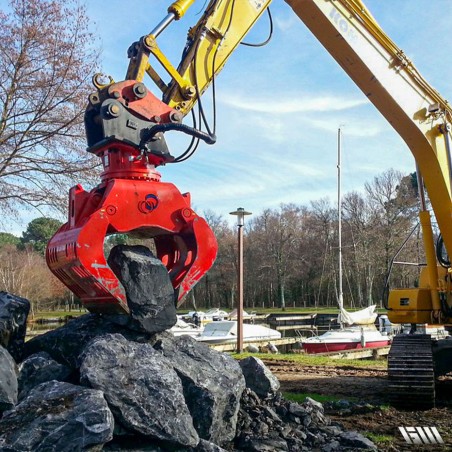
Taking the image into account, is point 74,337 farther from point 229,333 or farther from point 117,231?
point 229,333

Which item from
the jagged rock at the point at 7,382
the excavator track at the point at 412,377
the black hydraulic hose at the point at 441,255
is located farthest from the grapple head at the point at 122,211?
the black hydraulic hose at the point at 441,255

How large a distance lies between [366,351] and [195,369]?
503 inches

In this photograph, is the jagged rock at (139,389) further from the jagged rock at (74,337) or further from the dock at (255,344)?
the dock at (255,344)

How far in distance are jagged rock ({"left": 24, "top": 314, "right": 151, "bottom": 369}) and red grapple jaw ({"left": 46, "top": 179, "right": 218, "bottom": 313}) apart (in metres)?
0.18

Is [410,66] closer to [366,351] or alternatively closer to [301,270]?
[366,351]

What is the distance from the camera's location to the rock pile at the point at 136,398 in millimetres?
3713

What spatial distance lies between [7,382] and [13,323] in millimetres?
1029

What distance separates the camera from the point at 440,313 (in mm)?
7770

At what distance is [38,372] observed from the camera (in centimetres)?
464

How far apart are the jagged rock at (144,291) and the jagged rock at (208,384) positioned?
0.26 meters

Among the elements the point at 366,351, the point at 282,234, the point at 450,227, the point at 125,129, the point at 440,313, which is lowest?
the point at 366,351

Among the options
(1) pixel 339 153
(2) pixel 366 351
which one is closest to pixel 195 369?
(2) pixel 366 351

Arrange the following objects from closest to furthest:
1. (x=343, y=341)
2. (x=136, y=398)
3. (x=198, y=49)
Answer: (x=136, y=398)
(x=198, y=49)
(x=343, y=341)

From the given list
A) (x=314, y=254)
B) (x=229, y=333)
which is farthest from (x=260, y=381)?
(x=314, y=254)
